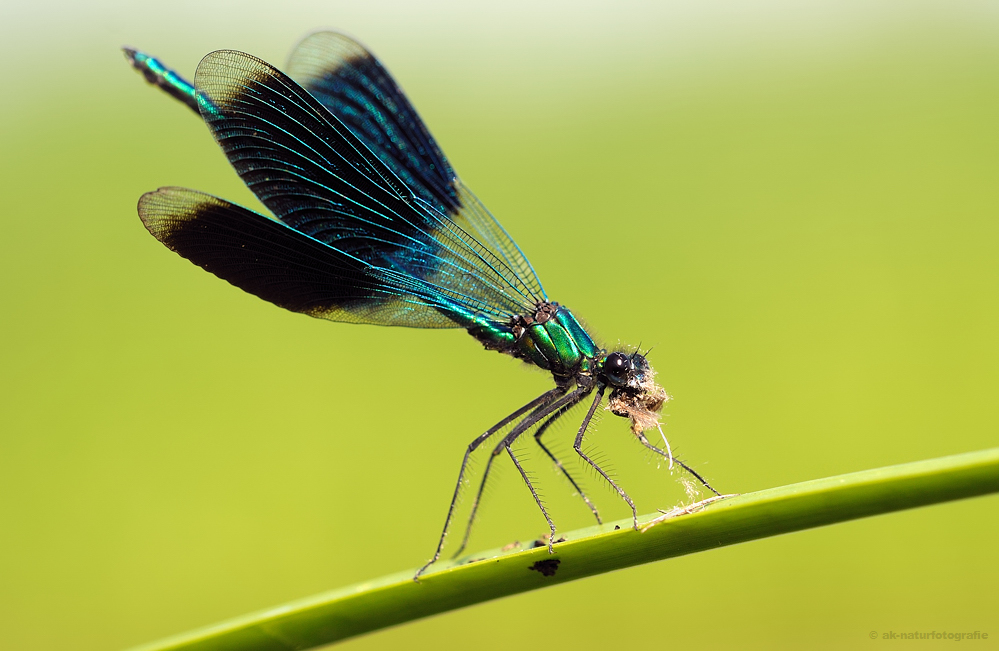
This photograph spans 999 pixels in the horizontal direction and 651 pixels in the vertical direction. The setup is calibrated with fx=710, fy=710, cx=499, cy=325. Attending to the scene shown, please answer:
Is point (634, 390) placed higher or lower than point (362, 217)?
lower

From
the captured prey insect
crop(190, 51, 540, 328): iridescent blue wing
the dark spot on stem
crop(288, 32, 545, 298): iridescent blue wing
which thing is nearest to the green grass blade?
the dark spot on stem

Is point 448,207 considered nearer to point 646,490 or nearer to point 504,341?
point 504,341

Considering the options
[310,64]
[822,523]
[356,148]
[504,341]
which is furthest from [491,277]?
[822,523]

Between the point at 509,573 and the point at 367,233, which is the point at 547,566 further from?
the point at 367,233

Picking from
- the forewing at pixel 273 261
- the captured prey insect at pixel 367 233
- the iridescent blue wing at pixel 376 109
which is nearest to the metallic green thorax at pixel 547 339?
the captured prey insect at pixel 367 233

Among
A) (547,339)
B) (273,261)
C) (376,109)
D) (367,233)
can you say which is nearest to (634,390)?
(547,339)

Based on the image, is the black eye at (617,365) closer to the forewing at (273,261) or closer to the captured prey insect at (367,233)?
the captured prey insect at (367,233)

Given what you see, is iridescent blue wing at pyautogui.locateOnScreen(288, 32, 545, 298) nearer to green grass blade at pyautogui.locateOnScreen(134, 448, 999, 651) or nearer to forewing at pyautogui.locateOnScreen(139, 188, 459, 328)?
forewing at pyautogui.locateOnScreen(139, 188, 459, 328)
